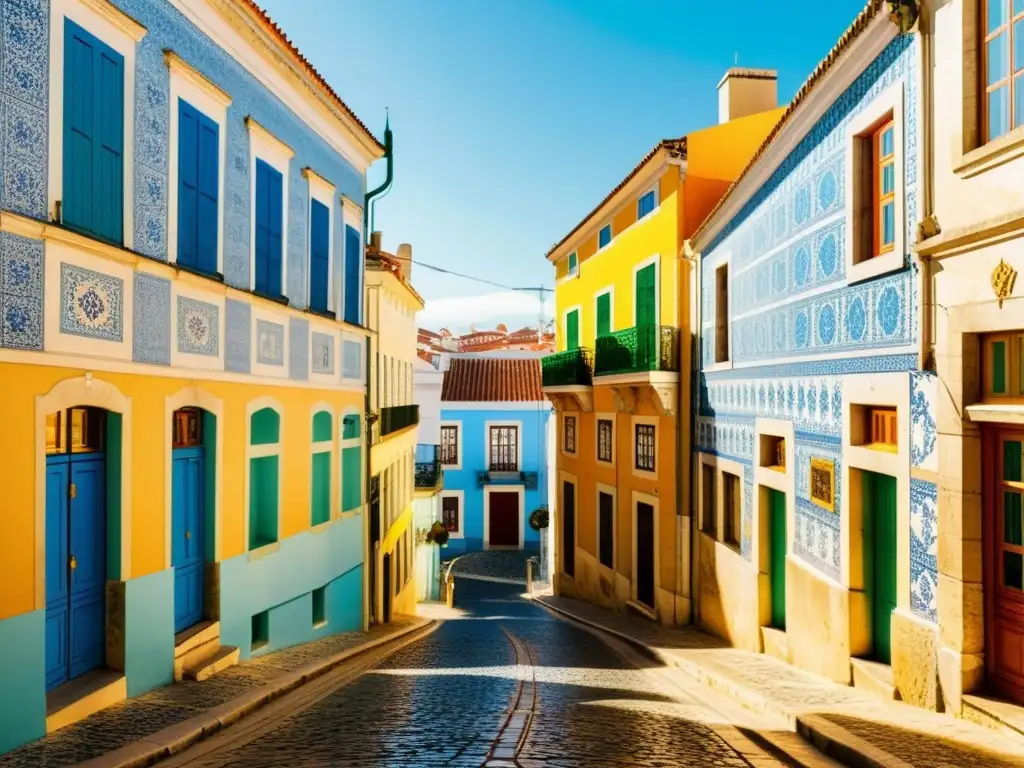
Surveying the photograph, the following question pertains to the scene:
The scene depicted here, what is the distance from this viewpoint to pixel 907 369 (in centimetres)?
757

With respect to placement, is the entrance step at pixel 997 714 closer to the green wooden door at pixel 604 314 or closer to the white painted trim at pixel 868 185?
the white painted trim at pixel 868 185

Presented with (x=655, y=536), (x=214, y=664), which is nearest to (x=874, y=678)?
(x=214, y=664)

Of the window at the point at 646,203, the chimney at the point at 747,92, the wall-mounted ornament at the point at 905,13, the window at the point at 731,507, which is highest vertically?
the chimney at the point at 747,92

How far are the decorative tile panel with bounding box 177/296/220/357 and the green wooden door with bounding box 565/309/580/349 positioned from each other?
14.0 meters

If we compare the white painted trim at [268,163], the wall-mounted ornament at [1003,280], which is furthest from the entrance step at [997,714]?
the white painted trim at [268,163]

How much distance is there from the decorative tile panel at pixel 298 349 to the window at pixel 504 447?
28403 mm

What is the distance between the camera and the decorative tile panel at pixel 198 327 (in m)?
9.14

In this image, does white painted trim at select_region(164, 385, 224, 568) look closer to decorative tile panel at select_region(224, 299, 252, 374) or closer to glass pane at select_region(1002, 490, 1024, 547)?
decorative tile panel at select_region(224, 299, 252, 374)

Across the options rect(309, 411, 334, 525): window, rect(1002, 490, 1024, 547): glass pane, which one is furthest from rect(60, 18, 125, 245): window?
rect(1002, 490, 1024, 547): glass pane

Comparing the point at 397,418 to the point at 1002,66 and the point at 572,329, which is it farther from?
the point at 1002,66

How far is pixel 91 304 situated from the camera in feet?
24.6

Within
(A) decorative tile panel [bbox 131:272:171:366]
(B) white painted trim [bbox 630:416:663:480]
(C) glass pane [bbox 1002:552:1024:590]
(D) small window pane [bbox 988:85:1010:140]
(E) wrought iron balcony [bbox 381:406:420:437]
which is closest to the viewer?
(D) small window pane [bbox 988:85:1010:140]

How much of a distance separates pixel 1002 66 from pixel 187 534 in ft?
28.7

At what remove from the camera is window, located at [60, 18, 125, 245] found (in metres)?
7.19
